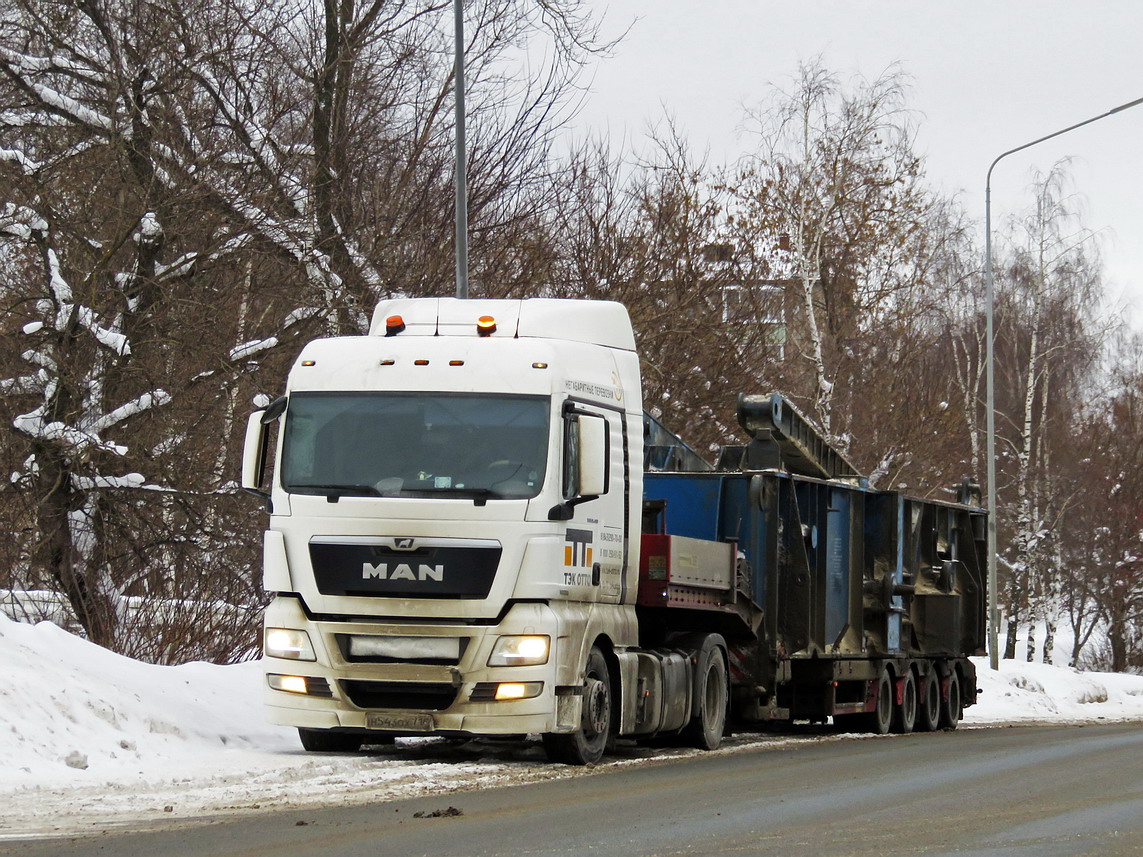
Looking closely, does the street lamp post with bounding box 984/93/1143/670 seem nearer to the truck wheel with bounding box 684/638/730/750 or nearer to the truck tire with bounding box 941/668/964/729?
the truck tire with bounding box 941/668/964/729

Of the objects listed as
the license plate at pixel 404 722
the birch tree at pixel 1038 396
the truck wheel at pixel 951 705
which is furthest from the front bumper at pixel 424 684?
the birch tree at pixel 1038 396

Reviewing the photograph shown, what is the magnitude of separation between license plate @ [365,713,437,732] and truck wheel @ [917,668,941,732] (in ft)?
33.2

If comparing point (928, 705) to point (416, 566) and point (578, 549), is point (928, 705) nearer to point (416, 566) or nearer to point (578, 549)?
point (578, 549)

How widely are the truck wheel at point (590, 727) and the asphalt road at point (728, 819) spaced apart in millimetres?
296

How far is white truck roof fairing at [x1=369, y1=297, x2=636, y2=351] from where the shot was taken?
13.1 m

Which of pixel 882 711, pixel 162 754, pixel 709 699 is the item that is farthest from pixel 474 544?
pixel 882 711

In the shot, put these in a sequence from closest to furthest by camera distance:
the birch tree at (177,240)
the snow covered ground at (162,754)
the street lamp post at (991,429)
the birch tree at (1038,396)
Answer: the snow covered ground at (162,754)
the birch tree at (177,240)
the street lamp post at (991,429)
the birch tree at (1038,396)

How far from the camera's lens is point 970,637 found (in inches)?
866

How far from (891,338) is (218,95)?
20.7 metres

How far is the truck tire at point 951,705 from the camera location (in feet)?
69.6

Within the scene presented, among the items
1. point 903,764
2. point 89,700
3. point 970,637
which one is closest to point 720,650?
point 903,764

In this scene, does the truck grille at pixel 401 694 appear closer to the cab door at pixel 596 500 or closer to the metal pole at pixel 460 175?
the cab door at pixel 596 500

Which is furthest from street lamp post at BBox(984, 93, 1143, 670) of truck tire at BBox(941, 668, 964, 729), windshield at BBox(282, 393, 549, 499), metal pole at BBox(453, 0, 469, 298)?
windshield at BBox(282, 393, 549, 499)

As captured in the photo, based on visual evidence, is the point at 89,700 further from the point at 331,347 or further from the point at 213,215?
the point at 213,215
